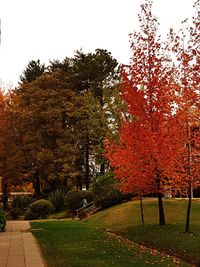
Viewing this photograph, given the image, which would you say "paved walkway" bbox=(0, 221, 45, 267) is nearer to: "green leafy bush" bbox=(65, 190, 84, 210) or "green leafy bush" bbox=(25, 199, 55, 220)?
"green leafy bush" bbox=(25, 199, 55, 220)

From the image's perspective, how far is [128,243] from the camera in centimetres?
1680

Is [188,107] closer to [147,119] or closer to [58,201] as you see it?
[147,119]

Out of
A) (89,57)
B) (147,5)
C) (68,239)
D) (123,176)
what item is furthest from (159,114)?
(89,57)

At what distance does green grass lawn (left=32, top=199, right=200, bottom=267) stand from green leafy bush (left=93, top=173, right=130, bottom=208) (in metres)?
4.72

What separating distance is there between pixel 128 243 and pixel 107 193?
53.0 feet

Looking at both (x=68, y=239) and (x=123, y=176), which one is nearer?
(x=68, y=239)

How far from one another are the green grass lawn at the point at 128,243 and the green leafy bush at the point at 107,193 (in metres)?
4.72

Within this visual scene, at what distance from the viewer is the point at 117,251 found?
45.4 ft

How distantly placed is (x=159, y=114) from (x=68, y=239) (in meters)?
6.68

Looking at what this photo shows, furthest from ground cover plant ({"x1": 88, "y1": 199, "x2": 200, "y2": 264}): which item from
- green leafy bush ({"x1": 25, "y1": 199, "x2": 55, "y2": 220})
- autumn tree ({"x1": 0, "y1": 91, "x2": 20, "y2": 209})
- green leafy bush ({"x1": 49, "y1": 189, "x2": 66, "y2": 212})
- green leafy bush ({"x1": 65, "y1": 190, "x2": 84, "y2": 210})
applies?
autumn tree ({"x1": 0, "y1": 91, "x2": 20, "y2": 209})

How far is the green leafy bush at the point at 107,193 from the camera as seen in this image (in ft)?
107

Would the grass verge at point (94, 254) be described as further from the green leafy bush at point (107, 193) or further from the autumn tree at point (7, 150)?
the autumn tree at point (7, 150)

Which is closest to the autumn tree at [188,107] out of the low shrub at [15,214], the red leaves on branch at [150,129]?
the red leaves on branch at [150,129]

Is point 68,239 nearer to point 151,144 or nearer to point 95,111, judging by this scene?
point 151,144
